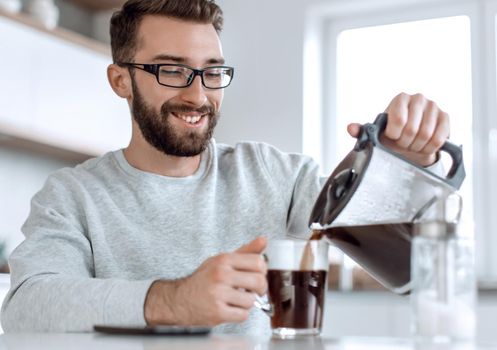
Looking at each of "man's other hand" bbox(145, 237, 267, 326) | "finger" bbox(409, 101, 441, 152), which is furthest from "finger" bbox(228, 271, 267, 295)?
"finger" bbox(409, 101, 441, 152)

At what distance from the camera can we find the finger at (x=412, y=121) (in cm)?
126

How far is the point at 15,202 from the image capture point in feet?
12.8

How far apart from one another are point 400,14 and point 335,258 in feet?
4.05

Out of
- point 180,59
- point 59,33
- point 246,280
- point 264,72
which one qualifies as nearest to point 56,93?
point 59,33

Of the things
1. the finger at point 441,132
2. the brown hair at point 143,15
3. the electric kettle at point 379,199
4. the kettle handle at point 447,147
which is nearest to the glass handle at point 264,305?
the electric kettle at point 379,199

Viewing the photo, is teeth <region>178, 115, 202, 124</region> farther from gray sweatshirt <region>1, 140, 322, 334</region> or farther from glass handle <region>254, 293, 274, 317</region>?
glass handle <region>254, 293, 274, 317</region>

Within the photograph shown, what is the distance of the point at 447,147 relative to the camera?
1280 mm

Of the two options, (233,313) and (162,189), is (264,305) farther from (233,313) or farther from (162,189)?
(162,189)

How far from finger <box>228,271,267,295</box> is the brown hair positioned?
0.91 metres

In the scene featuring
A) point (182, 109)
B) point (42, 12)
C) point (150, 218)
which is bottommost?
point (150, 218)

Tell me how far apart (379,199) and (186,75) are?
776mm

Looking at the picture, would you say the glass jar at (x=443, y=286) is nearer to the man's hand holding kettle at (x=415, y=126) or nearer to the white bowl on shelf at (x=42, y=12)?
the man's hand holding kettle at (x=415, y=126)

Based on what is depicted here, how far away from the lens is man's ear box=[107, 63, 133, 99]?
199cm

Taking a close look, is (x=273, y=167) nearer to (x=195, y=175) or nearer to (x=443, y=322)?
(x=195, y=175)
